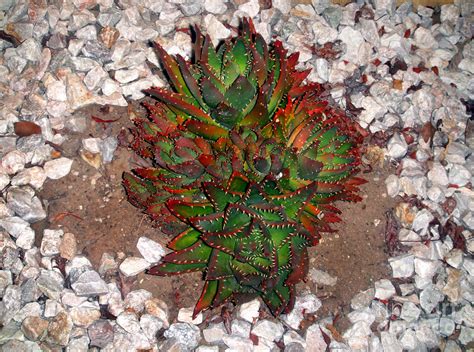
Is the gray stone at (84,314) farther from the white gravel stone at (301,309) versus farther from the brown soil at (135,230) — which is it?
the white gravel stone at (301,309)

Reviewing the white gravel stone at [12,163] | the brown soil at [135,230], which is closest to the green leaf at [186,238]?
the brown soil at [135,230]

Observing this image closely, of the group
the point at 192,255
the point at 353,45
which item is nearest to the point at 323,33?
the point at 353,45

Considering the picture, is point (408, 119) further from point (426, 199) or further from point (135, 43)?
point (135, 43)

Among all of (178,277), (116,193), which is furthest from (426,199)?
(116,193)

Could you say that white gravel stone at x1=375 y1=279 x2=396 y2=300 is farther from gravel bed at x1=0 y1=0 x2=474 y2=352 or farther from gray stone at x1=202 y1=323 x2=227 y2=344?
gray stone at x1=202 y1=323 x2=227 y2=344

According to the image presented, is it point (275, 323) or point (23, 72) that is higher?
point (23, 72)

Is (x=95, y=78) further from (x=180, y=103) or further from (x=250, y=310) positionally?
(x=250, y=310)

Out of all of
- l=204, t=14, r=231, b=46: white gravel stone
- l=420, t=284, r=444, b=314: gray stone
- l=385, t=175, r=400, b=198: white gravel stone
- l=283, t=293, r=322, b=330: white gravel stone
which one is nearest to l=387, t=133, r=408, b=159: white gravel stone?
l=385, t=175, r=400, b=198: white gravel stone
